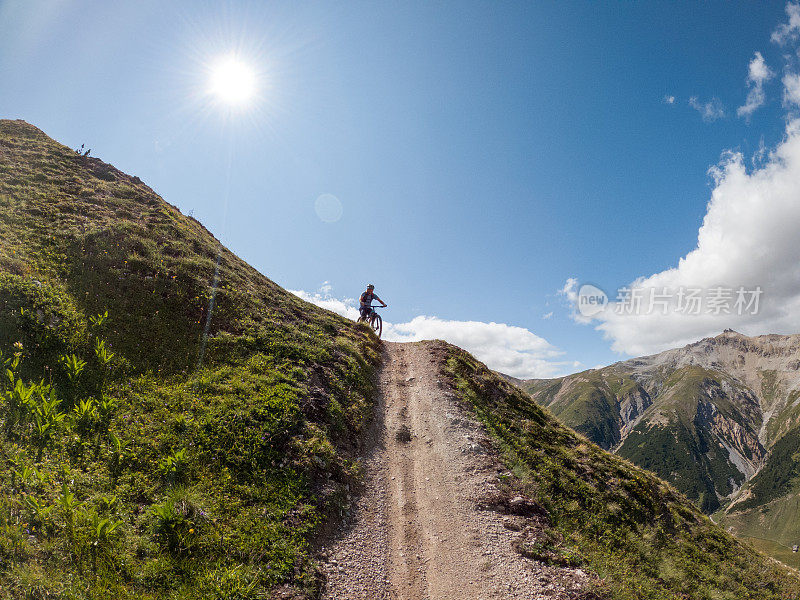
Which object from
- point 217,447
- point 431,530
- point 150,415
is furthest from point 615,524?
point 150,415

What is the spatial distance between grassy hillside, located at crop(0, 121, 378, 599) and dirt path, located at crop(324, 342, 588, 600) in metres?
1.07

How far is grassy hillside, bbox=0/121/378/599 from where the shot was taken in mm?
7473

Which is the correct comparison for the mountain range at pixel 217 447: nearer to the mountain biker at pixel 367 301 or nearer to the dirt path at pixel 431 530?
the dirt path at pixel 431 530

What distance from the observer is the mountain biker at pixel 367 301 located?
30.6m

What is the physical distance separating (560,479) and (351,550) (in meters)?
11.0

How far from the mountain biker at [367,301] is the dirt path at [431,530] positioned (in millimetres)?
12910

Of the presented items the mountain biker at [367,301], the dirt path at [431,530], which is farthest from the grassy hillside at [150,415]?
the mountain biker at [367,301]

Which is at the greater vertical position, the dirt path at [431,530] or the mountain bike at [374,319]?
the mountain bike at [374,319]

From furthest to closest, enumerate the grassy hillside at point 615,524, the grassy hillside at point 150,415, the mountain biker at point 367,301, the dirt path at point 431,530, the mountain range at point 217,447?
the mountain biker at point 367,301
the grassy hillside at point 615,524
the dirt path at point 431,530
the mountain range at point 217,447
the grassy hillside at point 150,415

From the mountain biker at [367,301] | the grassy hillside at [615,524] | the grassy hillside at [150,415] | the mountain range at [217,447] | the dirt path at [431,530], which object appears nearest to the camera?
the grassy hillside at [150,415]

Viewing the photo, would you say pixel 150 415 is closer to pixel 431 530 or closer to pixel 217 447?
pixel 217 447

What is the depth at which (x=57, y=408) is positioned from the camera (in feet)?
33.6

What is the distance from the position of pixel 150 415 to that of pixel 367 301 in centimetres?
2017

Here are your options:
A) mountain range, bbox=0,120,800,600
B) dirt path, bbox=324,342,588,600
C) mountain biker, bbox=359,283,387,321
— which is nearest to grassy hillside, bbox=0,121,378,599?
mountain range, bbox=0,120,800,600
